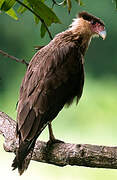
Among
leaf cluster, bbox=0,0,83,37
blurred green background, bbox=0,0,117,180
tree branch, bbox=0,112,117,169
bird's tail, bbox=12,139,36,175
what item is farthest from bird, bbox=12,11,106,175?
blurred green background, bbox=0,0,117,180

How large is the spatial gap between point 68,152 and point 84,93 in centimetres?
368

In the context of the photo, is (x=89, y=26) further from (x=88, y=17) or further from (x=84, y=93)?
(x=84, y=93)

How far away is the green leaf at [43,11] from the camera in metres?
1.82

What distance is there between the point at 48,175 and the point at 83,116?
1.12m

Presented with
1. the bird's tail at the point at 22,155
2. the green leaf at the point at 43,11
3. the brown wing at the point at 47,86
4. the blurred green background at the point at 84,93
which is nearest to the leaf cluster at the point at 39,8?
the green leaf at the point at 43,11

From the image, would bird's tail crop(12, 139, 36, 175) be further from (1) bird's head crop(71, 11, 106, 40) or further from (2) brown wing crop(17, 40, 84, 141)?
(1) bird's head crop(71, 11, 106, 40)

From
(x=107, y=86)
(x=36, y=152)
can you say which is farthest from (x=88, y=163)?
(x=107, y=86)

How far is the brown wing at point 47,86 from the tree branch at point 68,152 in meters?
0.12

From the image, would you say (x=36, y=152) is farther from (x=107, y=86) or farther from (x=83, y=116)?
(x=107, y=86)

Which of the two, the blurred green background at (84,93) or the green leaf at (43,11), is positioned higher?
the green leaf at (43,11)

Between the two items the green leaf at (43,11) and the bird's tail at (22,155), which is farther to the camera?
the bird's tail at (22,155)

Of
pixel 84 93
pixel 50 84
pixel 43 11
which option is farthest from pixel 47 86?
pixel 84 93

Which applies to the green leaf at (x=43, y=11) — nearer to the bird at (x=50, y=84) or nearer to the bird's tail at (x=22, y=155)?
the bird at (x=50, y=84)

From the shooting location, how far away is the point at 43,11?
1.89 metres
